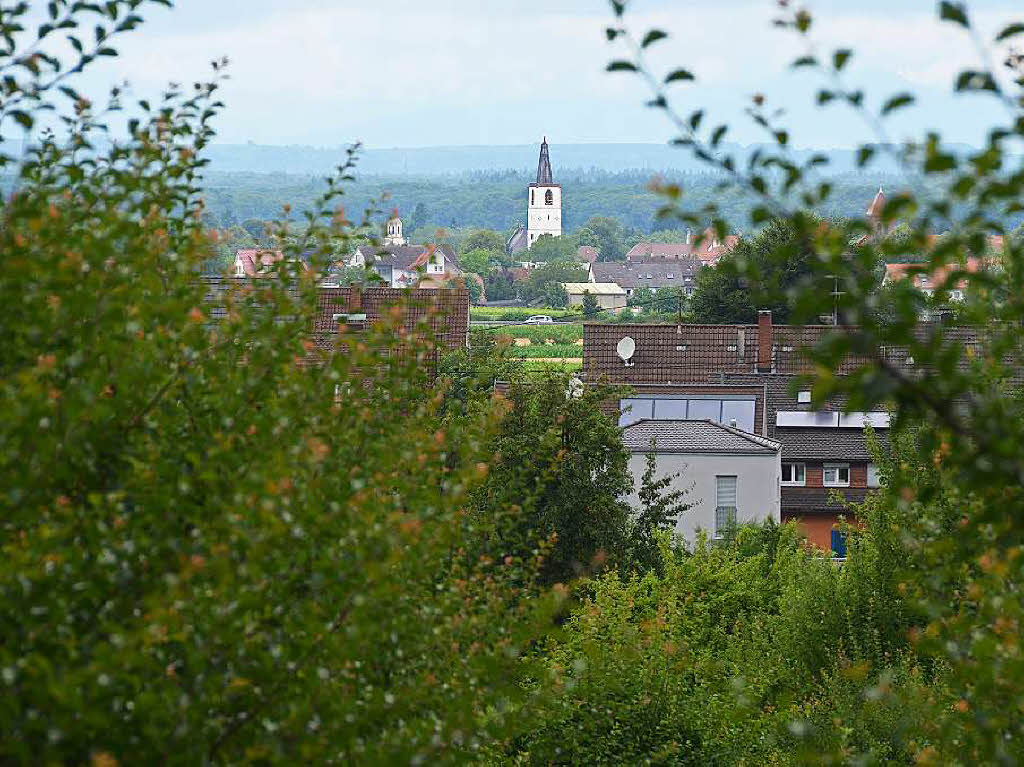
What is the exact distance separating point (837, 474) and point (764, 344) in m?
7.44

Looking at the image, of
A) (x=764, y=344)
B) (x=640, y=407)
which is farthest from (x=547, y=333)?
(x=640, y=407)

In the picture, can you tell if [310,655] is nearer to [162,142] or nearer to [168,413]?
[168,413]

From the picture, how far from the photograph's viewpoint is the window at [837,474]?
46.7 m

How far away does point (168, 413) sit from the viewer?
638cm

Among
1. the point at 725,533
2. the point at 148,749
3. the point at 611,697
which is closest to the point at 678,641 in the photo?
the point at 611,697

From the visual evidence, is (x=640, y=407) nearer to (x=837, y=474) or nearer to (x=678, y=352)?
(x=678, y=352)

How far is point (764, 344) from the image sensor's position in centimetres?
5266

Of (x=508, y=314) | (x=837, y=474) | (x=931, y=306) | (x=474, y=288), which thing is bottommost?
(x=837, y=474)

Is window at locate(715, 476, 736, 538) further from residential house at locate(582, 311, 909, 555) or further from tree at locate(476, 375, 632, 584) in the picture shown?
tree at locate(476, 375, 632, 584)

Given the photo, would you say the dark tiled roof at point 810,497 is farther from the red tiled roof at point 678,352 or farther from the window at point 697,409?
the red tiled roof at point 678,352

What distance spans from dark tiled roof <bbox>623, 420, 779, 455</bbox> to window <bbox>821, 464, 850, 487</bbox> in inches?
314

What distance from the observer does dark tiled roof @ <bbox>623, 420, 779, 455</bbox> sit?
3709cm

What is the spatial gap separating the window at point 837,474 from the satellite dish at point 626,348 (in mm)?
7943

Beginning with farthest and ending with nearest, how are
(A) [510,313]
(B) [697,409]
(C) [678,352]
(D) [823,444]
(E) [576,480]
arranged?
(A) [510,313], (C) [678,352], (D) [823,444], (B) [697,409], (E) [576,480]
